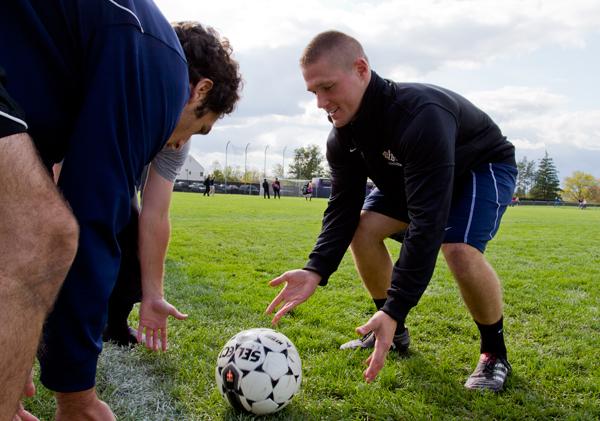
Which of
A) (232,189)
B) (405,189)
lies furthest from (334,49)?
(232,189)

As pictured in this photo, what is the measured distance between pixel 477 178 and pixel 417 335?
143 cm

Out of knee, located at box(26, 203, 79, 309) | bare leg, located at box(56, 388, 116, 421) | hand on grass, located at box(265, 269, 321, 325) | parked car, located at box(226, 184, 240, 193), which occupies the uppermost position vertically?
knee, located at box(26, 203, 79, 309)

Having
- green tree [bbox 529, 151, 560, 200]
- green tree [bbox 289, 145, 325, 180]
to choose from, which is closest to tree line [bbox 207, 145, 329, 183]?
green tree [bbox 289, 145, 325, 180]

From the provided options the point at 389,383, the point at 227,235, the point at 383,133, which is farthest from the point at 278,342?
the point at 227,235

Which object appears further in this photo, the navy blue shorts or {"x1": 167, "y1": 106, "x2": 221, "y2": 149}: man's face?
the navy blue shorts

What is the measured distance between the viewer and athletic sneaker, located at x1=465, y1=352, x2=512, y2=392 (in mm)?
3180

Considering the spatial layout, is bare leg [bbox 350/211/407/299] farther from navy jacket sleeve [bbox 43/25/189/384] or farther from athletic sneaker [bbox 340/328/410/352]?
navy jacket sleeve [bbox 43/25/189/384]

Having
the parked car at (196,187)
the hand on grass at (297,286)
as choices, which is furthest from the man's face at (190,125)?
the parked car at (196,187)

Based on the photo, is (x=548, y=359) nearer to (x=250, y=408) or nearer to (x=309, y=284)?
(x=309, y=284)

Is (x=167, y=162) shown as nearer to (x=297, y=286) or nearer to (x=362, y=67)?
(x=297, y=286)

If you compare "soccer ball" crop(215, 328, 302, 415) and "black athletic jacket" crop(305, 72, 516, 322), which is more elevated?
"black athletic jacket" crop(305, 72, 516, 322)

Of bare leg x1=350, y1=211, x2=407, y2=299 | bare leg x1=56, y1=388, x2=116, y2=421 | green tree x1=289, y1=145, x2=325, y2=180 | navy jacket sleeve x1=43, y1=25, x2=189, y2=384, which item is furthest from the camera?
green tree x1=289, y1=145, x2=325, y2=180

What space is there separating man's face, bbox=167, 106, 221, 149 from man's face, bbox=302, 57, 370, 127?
834mm

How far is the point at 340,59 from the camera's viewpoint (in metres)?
3.08
